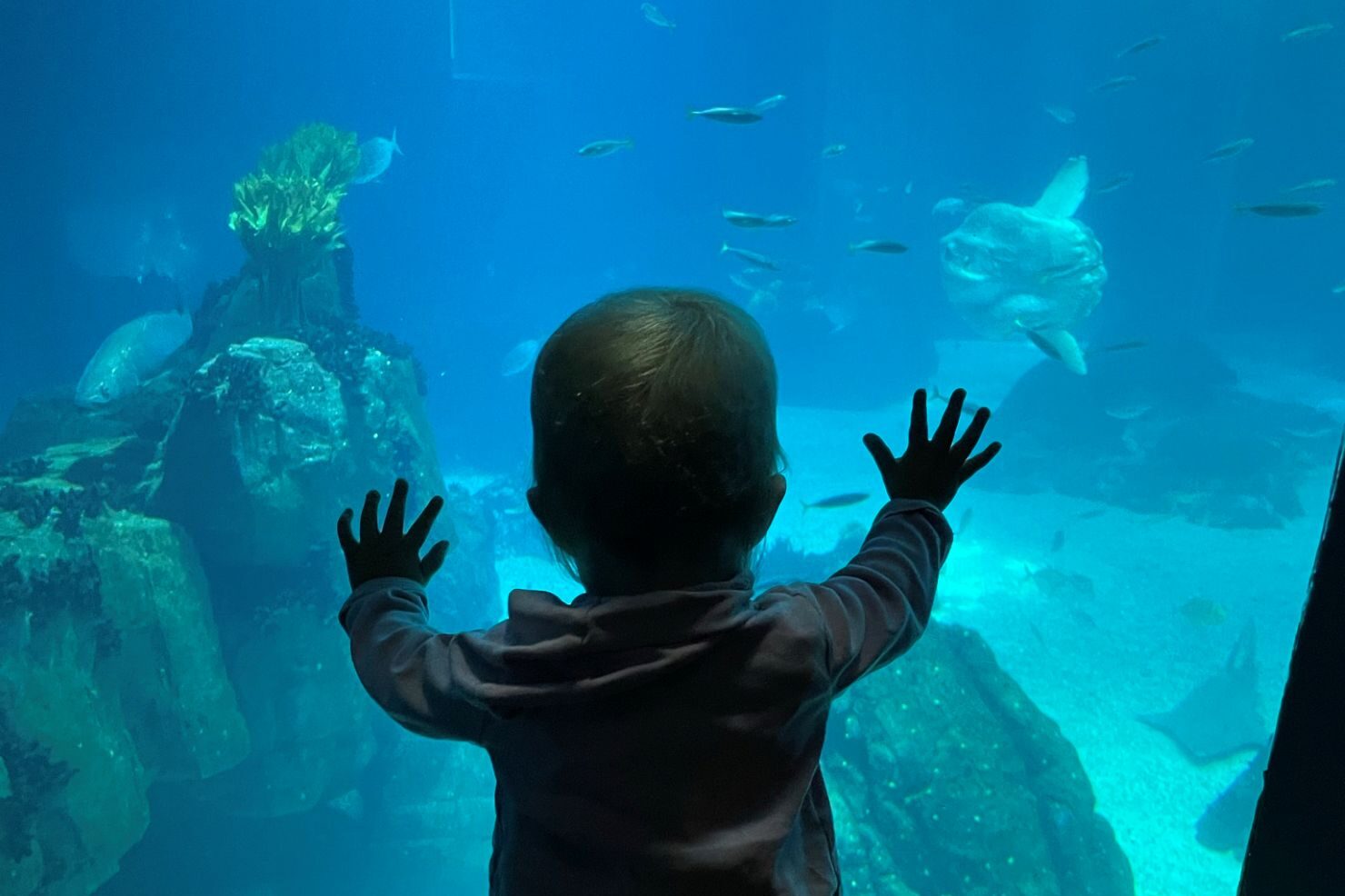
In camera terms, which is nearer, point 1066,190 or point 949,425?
point 949,425

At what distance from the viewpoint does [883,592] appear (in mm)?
1109

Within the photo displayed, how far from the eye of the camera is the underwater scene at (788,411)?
699cm

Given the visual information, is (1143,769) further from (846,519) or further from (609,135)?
(609,135)

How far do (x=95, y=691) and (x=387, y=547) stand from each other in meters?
7.81

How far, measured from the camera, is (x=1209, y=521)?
44.5 feet

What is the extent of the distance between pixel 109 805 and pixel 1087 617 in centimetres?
1099

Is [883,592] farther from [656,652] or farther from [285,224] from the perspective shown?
[285,224]

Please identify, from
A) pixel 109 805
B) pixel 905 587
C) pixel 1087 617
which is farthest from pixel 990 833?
pixel 109 805

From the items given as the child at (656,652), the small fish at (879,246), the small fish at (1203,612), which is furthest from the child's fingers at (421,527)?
the small fish at (1203,612)

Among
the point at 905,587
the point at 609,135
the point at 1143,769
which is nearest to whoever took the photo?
the point at 905,587

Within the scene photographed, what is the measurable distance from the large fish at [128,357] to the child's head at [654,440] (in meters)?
10.4

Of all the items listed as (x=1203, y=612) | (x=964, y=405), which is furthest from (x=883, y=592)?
(x=1203, y=612)

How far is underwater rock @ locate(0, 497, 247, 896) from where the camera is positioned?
6488 mm

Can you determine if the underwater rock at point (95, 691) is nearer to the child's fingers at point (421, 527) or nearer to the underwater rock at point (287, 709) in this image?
the underwater rock at point (287, 709)
